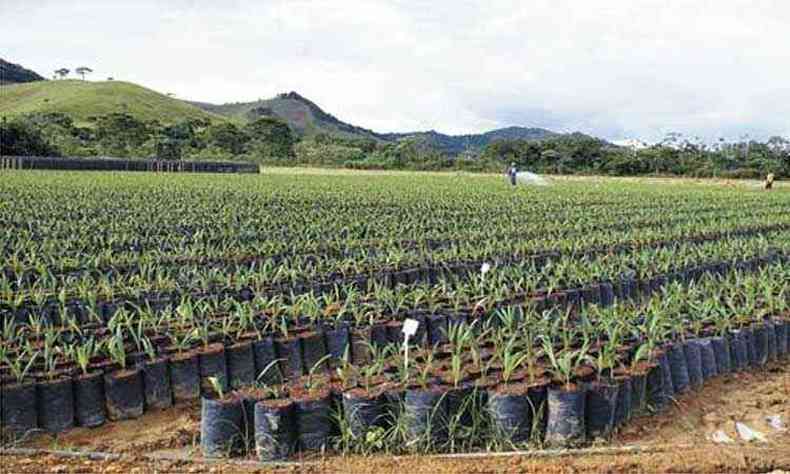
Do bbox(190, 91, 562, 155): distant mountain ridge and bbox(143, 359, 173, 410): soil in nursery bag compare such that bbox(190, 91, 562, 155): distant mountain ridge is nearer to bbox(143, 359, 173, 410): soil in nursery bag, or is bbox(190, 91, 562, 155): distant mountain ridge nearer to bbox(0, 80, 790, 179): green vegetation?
bbox(0, 80, 790, 179): green vegetation

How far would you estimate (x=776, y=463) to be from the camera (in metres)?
3.63

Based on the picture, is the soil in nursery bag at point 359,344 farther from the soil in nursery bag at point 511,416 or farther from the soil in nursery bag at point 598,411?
the soil in nursery bag at point 598,411

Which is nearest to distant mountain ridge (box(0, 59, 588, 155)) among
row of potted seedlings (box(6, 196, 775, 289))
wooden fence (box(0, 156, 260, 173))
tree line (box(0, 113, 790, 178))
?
tree line (box(0, 113, 790, 178))

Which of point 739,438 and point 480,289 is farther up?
point 480,289

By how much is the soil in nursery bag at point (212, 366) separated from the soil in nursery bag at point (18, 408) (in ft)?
2.96

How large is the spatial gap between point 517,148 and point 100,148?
29.2m

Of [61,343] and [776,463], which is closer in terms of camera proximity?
[776,463]

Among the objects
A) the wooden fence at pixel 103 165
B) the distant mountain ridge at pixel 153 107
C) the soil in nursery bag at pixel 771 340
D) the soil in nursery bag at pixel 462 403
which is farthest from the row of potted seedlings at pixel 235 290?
the distant mountain ridge at pixel 153 107

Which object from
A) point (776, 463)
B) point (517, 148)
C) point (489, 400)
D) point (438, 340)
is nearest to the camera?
point (776, 463)

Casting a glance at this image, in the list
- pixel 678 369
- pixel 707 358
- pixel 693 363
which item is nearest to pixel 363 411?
pixel 678 369

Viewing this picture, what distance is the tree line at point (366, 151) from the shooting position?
43938 millimetres

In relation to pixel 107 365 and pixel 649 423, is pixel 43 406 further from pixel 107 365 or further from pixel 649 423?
pixel 649 423

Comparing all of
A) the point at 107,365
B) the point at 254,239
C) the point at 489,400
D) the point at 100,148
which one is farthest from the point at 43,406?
the point at 100,148

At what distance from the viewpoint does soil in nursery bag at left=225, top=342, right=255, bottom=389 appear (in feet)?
15.6
